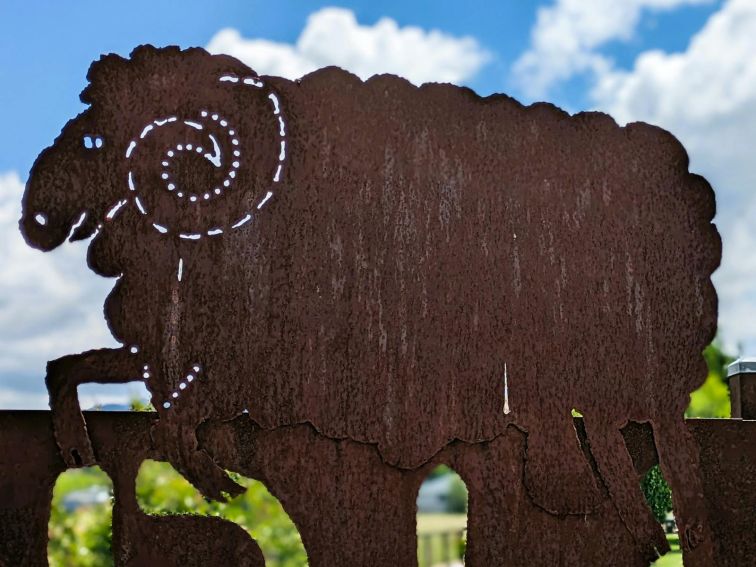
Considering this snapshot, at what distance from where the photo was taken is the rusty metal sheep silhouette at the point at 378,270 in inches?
121

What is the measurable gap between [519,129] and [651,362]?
1.01 metres

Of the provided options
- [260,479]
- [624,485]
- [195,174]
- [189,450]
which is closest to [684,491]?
[624,485]

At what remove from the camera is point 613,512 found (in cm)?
327

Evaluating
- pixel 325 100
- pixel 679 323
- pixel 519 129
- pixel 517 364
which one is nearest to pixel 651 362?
pixel 679 323

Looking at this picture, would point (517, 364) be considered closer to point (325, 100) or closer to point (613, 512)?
point (613, 512)

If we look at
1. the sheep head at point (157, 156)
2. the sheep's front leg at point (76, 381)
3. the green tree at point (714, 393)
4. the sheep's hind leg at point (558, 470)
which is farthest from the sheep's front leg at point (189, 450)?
the green tree at point (714, 393)

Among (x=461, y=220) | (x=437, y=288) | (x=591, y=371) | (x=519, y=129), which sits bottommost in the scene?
(x=591, y=371)

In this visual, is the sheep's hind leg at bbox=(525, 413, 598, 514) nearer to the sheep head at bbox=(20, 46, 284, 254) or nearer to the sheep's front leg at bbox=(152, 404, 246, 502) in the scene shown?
the sheep's front leg at bbox=(152, 404, 246, 502)

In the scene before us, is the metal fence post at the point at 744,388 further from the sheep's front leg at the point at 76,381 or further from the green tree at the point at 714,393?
the green tree at the point at 714,393

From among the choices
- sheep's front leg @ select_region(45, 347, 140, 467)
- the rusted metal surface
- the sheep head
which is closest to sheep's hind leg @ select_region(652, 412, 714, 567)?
the rusted metal surface

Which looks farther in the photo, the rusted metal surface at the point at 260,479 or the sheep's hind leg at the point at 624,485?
the sheep's hind leg at the point at 624,485

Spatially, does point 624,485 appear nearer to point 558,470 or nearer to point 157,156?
point 558,470

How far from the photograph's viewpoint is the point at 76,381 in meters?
3.05

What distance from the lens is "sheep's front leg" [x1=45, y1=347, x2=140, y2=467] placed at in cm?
305
